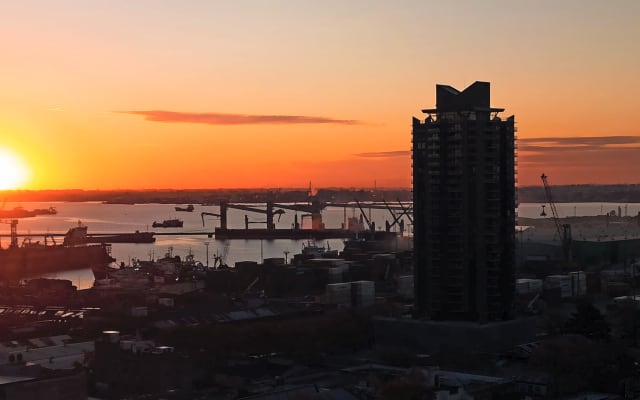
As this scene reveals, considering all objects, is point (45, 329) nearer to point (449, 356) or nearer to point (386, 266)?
point (449, 356)

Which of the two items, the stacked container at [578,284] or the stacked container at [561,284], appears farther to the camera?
the stacked container at [578,284]

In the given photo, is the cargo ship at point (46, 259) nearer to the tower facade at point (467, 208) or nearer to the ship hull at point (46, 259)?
the ship hull at point (46, 259)

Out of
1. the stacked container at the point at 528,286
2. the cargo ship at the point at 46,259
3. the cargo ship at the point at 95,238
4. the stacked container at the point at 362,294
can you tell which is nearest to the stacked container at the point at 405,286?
the stacked container at the point at 362,294

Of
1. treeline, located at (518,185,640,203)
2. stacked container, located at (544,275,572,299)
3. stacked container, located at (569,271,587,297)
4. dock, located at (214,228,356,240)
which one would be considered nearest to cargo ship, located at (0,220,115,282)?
dock, located at (214,228,356,240)

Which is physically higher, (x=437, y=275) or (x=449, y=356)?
(x=437, y=275)

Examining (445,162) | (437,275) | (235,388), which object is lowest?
(235,388)

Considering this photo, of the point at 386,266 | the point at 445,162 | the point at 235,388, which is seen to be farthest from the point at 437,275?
the point at 386,266

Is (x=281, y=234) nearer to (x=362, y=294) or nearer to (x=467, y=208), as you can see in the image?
(x=362, y=294)
